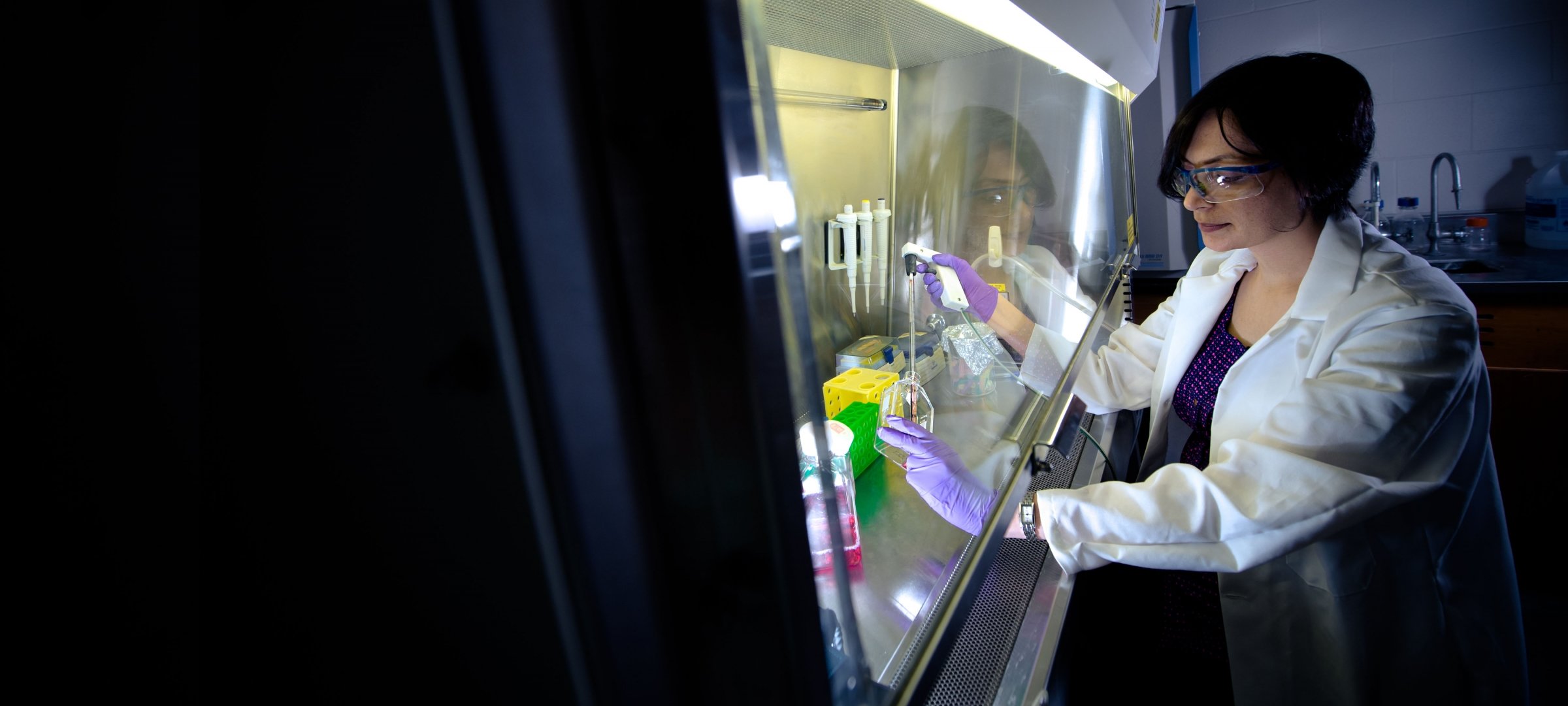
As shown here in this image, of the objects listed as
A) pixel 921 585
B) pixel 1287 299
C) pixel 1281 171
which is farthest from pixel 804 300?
pixel 1287 299

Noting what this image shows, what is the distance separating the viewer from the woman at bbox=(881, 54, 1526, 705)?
1.02 meters

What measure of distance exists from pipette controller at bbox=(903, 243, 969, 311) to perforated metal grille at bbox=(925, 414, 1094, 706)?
2.09 feet

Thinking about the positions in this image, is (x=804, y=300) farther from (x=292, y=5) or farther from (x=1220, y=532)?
(x=1220, y=532)

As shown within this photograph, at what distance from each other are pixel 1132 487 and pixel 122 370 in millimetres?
1175

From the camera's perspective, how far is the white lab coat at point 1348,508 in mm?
1018

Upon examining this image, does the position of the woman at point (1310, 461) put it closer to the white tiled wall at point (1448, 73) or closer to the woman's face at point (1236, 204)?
the woman's face at point (1236, 204)

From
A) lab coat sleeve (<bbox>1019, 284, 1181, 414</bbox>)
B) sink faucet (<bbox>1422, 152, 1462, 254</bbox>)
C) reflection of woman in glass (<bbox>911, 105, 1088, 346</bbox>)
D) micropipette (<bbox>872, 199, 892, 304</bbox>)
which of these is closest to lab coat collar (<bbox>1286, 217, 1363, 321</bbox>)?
lab coat sleeve (<bbox>1019, 284, 1181, 414</bbox>)

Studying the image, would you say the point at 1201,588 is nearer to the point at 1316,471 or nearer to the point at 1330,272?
the point at 1316,471

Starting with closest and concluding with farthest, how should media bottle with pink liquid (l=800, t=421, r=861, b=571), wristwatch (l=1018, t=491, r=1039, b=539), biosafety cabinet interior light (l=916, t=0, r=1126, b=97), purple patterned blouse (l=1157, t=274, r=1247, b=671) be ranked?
media bottle with pink liquid (l=800, t=421, r=861, b=571) < biosafety cabinet interior light (l=916, t=0, r=1126, b=97) < wristwatch (l=1018, t=491, r=1039, b=539) < purple patterned blouse (l=1157, t=274, r=1247, b=671)

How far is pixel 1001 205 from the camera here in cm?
178

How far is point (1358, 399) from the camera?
1017 millimetres

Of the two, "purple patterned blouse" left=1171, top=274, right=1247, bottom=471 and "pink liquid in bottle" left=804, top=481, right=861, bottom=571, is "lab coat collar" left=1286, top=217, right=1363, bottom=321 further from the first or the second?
"pink liquid in bottle" left=804, top=481, right=861, bottom=571

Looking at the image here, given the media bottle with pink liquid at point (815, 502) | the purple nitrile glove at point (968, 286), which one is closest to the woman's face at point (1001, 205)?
the purple nitrile glove at point (968, 286)

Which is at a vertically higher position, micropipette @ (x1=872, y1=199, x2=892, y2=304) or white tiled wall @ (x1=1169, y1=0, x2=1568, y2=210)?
white tiled wall @ (x1=1169, y1=0, x2=1568, y2=210)
